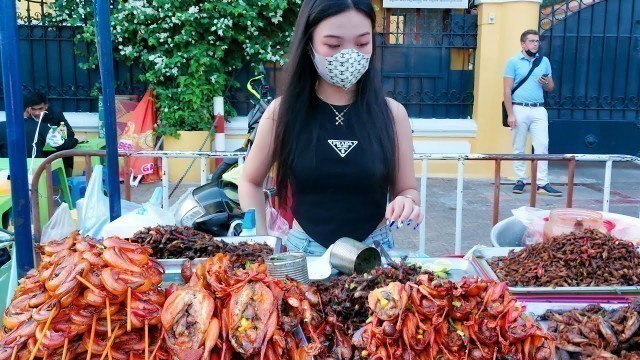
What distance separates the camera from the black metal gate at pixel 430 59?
30.5 ft

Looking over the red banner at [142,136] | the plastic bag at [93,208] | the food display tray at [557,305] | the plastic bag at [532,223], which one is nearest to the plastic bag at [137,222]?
the plastic bag at [93,208]

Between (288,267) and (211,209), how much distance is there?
6.84 ft

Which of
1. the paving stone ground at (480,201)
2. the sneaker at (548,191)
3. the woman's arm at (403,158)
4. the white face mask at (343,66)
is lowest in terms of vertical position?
the paving stone ground at (480,201)

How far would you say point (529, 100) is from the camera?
328 inches

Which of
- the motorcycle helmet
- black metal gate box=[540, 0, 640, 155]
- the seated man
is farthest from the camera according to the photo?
black metal gate box=[540, 0, 640, 155]

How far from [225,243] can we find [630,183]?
28.4 feet

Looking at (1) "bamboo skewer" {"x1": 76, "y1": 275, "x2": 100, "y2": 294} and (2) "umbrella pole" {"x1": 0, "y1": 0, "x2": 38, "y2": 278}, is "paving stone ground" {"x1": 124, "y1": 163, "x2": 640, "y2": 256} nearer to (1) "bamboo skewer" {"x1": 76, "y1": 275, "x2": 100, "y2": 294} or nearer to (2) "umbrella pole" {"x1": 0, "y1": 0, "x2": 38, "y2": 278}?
(2) "umbrella pole" {"x1": 0, "y1": 0, "x2": 38, "y2": 278}

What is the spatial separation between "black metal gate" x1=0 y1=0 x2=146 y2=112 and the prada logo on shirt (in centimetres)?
763

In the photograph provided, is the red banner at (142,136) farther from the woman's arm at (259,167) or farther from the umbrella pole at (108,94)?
the woman's arm at (259,167)

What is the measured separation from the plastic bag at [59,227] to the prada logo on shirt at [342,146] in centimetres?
152

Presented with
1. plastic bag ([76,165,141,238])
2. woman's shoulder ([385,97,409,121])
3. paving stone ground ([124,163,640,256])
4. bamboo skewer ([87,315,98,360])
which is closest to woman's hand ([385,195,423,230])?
woman's shoulder ([385,97,409,121])

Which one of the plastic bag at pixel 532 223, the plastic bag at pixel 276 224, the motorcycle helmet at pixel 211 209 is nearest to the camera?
the plastic bag at pixel 532 223

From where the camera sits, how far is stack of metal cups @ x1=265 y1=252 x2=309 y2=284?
1760 millimetres

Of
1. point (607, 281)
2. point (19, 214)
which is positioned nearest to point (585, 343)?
point (607, 281)
